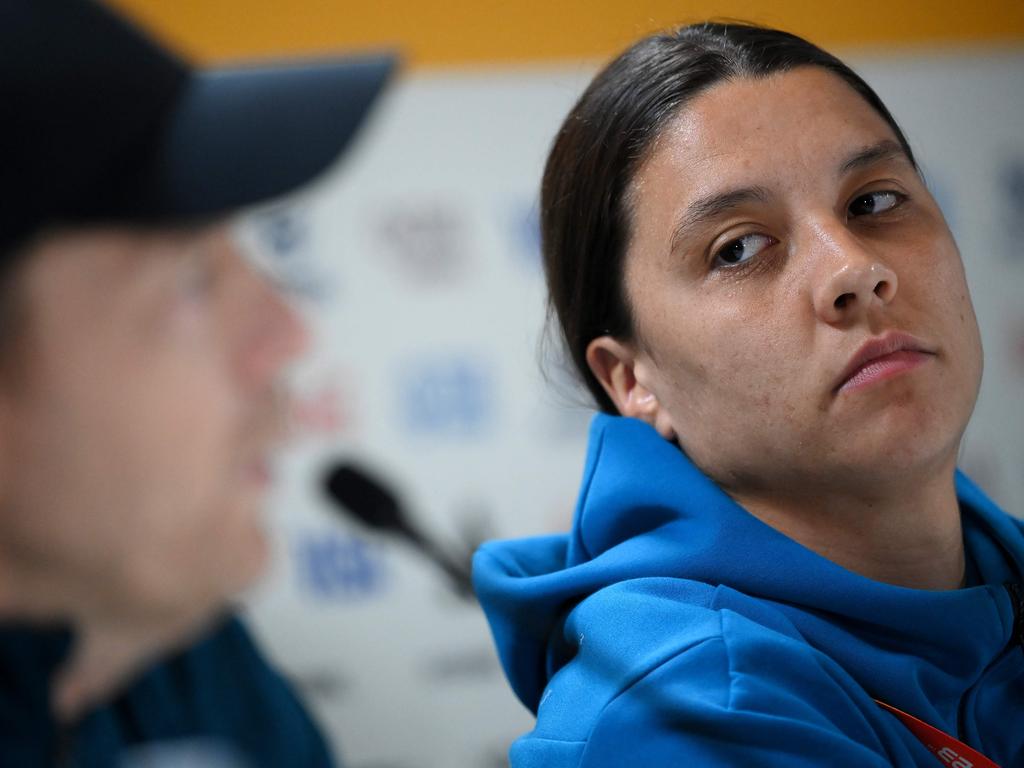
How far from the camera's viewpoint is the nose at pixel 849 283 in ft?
3.02

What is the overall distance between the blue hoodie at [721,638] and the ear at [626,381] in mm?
30

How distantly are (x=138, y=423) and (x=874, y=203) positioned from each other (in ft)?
2.64

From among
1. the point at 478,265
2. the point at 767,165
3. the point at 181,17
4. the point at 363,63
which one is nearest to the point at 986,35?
the point at 478,265

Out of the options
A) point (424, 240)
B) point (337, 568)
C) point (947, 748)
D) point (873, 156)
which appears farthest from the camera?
point (424, 240)

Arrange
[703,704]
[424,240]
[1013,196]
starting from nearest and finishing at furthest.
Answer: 1. [703,704]
2. [424,240]
3. [1013,196]

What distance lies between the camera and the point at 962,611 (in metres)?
1.00

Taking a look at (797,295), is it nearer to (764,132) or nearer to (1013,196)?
(764,132)

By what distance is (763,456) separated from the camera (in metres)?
1.00

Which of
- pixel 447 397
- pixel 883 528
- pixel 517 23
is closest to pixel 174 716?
pixel 883 528

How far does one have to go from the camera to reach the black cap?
402 millimetres

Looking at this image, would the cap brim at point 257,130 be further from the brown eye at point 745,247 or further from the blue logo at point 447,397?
the blue logo at point 447,397

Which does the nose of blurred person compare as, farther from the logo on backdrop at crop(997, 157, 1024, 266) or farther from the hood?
the logo on backdrop at crop(997, 157, 1024, 266)

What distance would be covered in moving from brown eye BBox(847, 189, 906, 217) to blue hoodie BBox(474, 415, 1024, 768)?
0.94 feet

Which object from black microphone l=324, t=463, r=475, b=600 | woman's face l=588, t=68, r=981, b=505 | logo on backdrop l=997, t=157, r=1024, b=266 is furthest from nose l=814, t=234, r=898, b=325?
logo on backdrop l=997, t=157, r=1024, b=266
